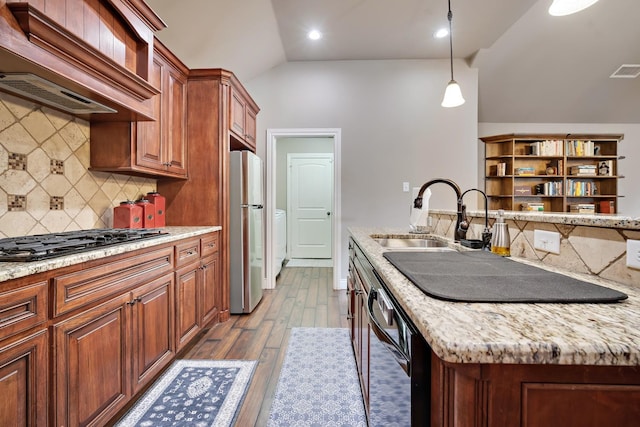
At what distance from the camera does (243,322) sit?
8.36ft

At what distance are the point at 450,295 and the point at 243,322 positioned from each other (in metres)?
2.26

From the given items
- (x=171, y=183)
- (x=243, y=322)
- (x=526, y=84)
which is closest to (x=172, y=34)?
(x=171, y=183)

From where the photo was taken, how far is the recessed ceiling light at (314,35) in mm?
2977

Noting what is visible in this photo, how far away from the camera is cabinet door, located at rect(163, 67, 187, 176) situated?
2186 mm

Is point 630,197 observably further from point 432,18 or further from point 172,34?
point 172,34

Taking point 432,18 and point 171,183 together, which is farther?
point 432,18

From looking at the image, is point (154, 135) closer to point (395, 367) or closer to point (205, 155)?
point (205, 155)

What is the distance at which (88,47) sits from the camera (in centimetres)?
124

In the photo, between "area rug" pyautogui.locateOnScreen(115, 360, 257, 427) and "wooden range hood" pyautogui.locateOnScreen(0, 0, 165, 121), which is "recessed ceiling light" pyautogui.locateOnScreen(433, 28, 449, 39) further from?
"area rug" pyautogui.locateOnScreen(115, 360, 257, 427)

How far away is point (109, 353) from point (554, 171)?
571 centimetres

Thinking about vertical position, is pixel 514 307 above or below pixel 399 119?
below

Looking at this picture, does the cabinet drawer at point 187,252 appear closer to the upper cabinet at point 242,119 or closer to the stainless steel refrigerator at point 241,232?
the stainless steel refrigerator at point 241,232

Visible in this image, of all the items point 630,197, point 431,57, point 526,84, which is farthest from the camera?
point 630,197

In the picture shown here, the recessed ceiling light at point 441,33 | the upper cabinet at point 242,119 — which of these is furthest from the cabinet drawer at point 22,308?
the recessed ceiling light at point 441,33
